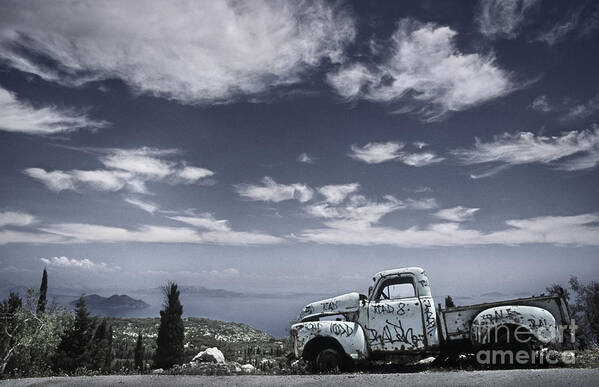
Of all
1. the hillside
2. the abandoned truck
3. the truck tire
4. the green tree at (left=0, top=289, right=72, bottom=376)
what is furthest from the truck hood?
the hillside

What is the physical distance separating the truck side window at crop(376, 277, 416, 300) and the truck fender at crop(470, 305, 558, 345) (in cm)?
177

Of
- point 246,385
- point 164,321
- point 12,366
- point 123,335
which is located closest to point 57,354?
point 12,366

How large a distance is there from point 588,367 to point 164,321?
4044 centimetres

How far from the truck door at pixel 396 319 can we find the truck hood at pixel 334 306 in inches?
20.6

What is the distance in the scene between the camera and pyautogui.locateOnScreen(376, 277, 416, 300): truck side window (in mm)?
10477

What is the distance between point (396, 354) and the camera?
1004cm

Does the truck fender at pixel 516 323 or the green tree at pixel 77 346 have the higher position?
the truck fender at pixel 516 323

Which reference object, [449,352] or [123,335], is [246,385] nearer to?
[449,352]

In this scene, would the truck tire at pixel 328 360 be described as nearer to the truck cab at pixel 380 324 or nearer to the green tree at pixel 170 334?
the truck cab at pixel 380 324

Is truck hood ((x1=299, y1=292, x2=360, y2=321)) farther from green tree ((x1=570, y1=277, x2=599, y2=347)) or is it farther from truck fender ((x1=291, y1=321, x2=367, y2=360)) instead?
green tree ((x1=570, y1=277, x2=599, y2=347))

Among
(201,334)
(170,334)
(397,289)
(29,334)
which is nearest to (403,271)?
(397,289)

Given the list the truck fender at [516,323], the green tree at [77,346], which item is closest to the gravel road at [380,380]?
the truck fender at [516,323]

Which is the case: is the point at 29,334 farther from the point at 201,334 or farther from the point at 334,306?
the point at 201,334

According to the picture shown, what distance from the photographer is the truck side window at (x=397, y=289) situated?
34.4 ft
